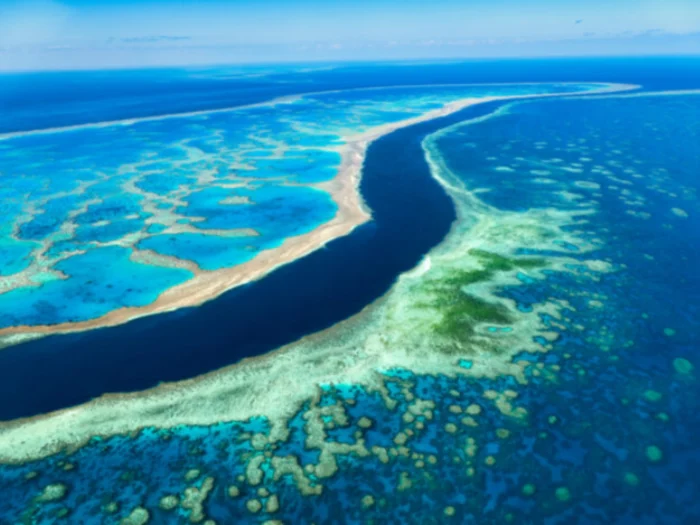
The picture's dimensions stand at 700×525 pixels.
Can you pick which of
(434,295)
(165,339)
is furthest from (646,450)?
(165,339)

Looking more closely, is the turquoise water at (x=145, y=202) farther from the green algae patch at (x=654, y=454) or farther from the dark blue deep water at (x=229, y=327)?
the green algae patch at (x=654, y=454)

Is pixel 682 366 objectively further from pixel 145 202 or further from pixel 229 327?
pixel 145 202

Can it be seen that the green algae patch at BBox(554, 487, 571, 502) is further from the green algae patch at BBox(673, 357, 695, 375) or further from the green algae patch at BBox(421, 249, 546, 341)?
the green algae patch at BBox(673, 357, 695, 375)

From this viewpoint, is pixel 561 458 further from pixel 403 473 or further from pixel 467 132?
pixel 467 132

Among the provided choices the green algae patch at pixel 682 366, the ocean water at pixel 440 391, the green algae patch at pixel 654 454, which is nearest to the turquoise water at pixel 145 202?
the ocean water at pixel 440 391

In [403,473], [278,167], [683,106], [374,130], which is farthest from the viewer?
[683,106]
